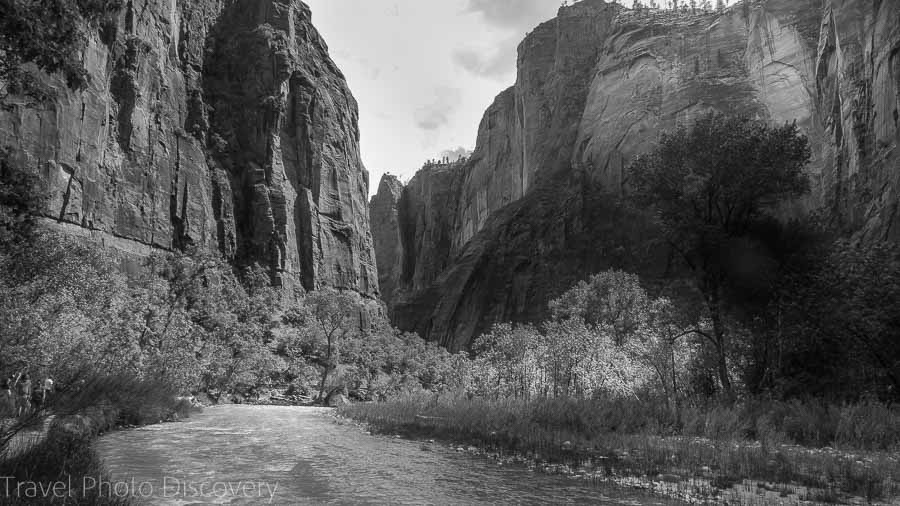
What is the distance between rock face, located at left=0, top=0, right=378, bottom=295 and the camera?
82.8 m

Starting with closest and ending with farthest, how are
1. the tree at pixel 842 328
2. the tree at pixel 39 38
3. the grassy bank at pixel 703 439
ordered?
1. the tree at pixel 39 38
2. the grassy bank at pixel 703 439
3. the tree at pixel 842 328

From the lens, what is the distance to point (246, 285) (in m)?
113

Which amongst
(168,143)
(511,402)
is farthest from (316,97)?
(511,402)

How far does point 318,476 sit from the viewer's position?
14.0m

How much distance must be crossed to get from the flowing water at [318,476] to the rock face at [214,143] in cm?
6870

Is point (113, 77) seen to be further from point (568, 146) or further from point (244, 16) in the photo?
point (568, 146)

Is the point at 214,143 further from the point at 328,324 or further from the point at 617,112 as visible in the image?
the point at 617,112

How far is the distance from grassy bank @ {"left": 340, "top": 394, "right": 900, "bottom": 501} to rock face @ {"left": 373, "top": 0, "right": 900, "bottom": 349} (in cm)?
3448

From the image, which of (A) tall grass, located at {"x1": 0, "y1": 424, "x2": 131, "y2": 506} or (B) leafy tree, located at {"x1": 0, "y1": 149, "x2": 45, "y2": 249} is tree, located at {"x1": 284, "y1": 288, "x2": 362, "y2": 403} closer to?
(B) leafy tree, located at {"x1": 0, "y1": 149, "x2": 45, "y2": 249}

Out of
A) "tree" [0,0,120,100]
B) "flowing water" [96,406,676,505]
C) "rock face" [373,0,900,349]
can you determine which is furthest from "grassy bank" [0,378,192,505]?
"rock face" [373,0,900,349]

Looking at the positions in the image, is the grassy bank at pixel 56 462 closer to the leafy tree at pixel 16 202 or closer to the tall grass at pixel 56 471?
the tall grass at pixel 56 471

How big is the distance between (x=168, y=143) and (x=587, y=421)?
344 ft

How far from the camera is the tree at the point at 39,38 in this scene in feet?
40.5

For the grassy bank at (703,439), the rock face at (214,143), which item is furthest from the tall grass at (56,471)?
the rock face at (214,143)
